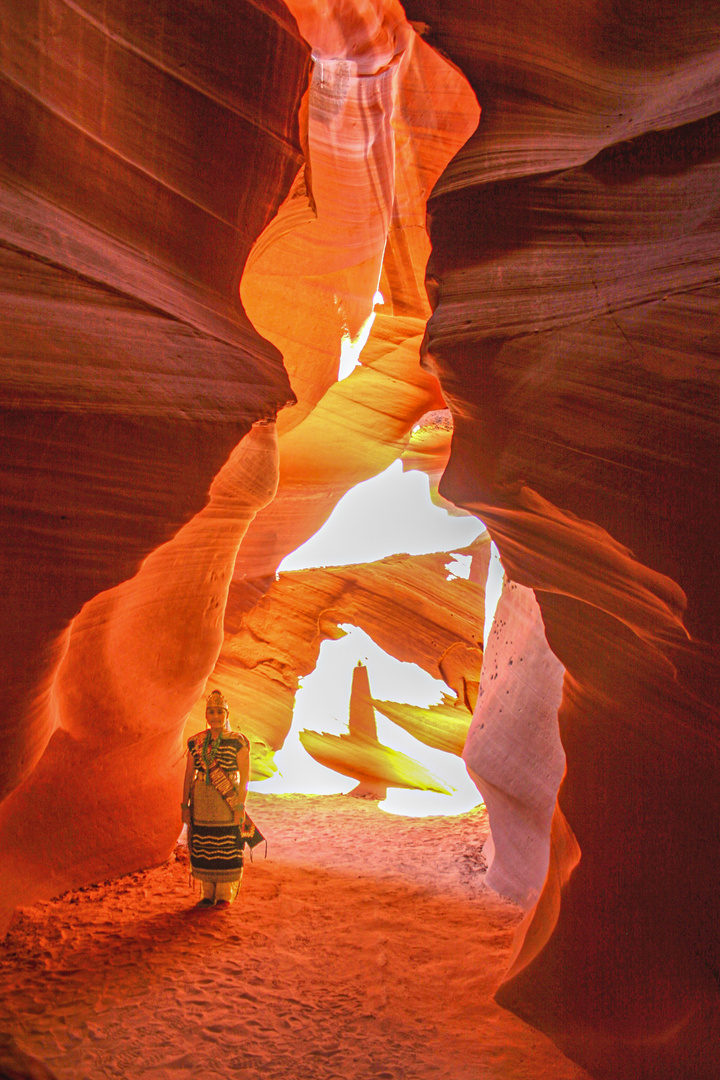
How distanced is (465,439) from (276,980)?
3.18m

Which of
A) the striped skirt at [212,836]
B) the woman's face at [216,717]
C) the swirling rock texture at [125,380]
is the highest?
the swirling rock texture at [125,380]

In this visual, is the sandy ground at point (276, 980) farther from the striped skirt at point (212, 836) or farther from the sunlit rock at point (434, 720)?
the sunlit rock at point (434, 720)

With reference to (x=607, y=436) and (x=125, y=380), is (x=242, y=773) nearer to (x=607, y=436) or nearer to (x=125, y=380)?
(x=125, y=380)

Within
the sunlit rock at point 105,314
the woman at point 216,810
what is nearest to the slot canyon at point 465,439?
the sunlit rock at point 105,314

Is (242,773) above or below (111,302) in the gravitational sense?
below

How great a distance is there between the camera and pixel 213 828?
5.08 meters

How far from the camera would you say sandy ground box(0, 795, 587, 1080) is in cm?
347

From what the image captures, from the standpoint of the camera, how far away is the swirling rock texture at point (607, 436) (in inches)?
128

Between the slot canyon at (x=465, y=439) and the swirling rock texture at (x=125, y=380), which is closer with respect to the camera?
the slot canyon at (x=465, y=439)

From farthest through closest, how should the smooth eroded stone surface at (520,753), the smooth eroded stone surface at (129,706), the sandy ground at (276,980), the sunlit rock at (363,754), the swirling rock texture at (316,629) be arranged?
the swirling rock texture at (316,629), the sunlit rock at (363,754), the smooth eroded stone surface at (520,753), the smooth eroded stone surface at (129,706), the sandy ground at (276,980)

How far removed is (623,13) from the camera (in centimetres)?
402

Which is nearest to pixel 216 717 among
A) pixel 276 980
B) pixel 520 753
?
pixel 276 980

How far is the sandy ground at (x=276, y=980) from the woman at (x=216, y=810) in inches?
9.4

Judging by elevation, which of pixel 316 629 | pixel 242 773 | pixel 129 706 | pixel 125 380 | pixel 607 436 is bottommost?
pixel 242 773
